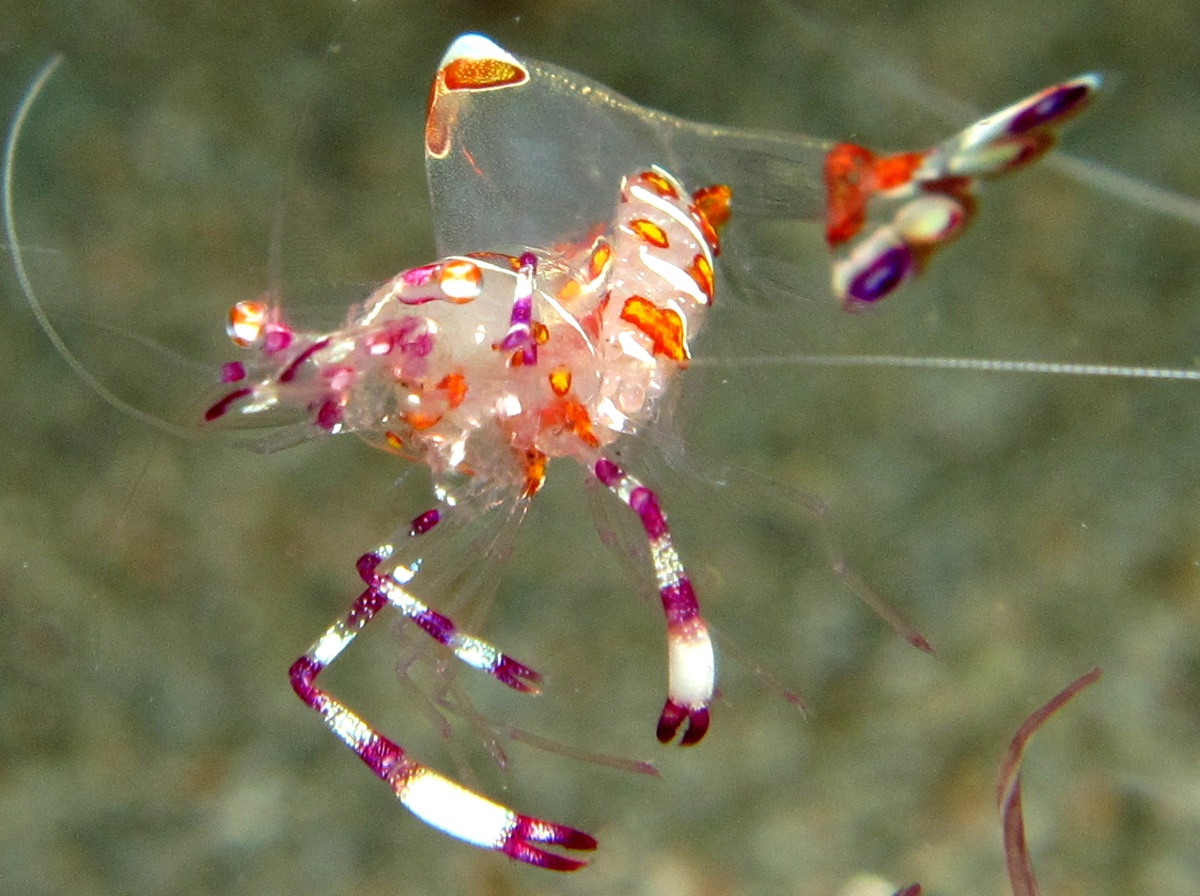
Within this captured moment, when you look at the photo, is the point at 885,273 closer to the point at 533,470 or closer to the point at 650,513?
the point at 650,513

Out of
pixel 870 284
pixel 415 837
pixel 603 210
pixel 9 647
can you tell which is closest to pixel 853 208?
pixel 870 284

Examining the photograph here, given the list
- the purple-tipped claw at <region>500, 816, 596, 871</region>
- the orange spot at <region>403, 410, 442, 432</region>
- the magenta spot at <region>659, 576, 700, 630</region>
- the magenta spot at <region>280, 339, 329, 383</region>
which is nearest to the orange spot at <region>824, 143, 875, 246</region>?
the magenta spot at <region>659, 576, 700, 630</region>

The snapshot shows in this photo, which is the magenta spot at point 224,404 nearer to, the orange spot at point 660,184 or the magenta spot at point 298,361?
the magenta spot at point 298,361

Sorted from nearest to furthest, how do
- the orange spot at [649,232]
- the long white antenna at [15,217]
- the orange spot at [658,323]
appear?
the orange spot at [658,323]
the orange spot at [649,232]
the long white antenna at [15,217]

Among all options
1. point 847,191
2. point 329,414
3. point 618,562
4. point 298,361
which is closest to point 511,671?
point 618,562

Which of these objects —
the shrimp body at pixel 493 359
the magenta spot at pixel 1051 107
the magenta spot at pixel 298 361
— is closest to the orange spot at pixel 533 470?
the shrimp body at pixel 493 359

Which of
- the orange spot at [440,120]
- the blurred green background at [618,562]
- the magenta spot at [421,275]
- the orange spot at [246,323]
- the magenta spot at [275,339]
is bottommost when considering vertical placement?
the blurred green background at [618,562]

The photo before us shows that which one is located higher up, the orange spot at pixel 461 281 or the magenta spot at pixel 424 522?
the orange spot at pixel 461 281

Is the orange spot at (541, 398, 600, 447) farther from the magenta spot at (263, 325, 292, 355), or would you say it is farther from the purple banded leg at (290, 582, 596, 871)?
the purple banded leg at (290, 582, 596, 871)
